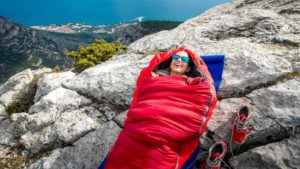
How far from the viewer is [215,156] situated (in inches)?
229

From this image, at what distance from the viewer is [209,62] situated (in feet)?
26.2

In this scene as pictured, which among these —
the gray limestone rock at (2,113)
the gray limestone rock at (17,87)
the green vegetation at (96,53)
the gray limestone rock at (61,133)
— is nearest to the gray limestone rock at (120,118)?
the gray limestone rock at (61,133)

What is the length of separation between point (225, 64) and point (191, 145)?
332 cm

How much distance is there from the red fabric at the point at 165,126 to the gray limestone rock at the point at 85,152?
1753mm

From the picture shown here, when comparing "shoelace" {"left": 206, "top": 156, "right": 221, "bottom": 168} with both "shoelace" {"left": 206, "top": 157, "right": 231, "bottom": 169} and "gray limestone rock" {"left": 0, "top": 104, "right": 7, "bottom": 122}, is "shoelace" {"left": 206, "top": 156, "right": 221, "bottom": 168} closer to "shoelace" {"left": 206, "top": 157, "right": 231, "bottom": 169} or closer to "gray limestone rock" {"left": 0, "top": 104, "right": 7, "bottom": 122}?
"shoelace" {"left": 206, "top": 157, "right": 231, "bottom": 169}

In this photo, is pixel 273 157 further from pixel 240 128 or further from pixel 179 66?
pixel 179 66

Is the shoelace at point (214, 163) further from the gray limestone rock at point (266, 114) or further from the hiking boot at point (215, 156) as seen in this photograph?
the gray limestone rock at point (266, 114)

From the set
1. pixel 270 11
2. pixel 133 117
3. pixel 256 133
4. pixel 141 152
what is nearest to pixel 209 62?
pixel 256 133

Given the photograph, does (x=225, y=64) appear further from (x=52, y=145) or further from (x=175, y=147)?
(x=52, y=145)

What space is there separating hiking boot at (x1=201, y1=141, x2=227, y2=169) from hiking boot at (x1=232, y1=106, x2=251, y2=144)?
361mm

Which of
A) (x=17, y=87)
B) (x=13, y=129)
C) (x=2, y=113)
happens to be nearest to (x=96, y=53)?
(x=17, y=87)

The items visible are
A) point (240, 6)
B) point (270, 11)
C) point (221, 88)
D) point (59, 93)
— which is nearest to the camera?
point (221, 88)

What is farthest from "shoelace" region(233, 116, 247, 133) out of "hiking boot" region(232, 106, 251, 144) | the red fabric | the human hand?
the human hand

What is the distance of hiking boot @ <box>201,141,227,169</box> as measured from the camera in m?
5.76
